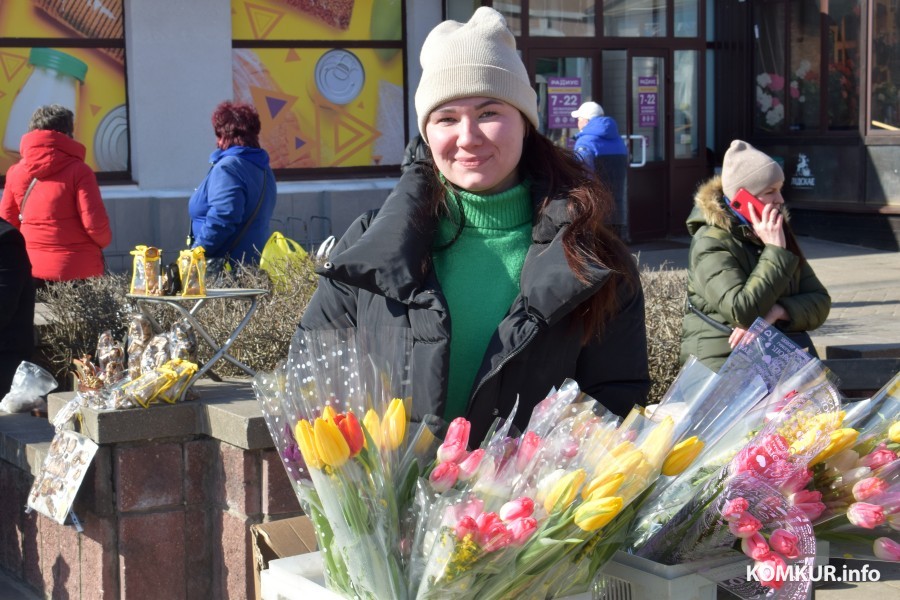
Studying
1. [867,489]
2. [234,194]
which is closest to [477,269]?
[867,489]

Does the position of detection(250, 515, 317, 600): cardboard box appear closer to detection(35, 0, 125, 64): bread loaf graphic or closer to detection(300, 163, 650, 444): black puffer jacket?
detection(300, 163, 650, 444): black puffer jacket

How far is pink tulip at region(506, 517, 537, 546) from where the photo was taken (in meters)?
1.71

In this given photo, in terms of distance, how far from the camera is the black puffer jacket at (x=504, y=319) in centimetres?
240

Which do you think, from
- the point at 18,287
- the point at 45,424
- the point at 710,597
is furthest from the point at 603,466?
the point at 18,287

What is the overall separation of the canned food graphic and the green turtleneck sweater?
10687mm

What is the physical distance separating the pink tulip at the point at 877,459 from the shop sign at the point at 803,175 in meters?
13.4

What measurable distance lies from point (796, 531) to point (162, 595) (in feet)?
8.66

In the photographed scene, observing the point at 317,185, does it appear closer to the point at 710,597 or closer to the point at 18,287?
the point at 18,287

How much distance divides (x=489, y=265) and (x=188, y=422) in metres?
1.72

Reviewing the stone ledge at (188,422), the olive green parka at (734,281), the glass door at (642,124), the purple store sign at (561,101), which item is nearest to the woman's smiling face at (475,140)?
the stone ledge at (188,422)

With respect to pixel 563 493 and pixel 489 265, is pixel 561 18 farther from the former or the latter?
pixel 563 493

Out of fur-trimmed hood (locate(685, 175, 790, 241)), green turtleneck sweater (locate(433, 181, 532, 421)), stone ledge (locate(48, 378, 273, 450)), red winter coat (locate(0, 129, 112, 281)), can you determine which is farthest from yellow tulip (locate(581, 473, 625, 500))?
red winter coat (locate(0, 129, 112, 281))

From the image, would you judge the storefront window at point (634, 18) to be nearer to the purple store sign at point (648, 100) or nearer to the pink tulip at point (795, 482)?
the purple store sign at point (648, 100)

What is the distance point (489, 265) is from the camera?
2582mm
